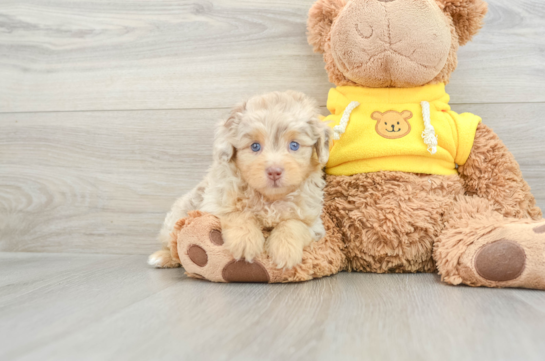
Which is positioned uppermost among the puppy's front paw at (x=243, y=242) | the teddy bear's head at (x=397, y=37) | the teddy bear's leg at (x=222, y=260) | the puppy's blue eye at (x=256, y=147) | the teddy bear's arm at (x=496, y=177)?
the teddy bear's head at (x=397, y=37)

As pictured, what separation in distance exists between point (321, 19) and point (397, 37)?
0.80 ft

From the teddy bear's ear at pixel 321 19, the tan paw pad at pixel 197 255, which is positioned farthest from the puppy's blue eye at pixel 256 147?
the teddy bear's ear at pixel 321 19

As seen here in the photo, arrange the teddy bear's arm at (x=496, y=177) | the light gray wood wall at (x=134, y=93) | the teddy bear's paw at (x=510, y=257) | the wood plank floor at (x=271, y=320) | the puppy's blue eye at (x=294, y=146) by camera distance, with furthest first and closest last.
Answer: the light gray wood wall at (x=134, y=93)
the teddy bear's arm at (x=496, y=177)
the puppy's blue eye at (x=294, y=146)
the teddy bear's paw at (x=510, y=257)
the wood plank floor at (x=271, y=320)

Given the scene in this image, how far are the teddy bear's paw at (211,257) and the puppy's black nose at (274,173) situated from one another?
7.7 inches

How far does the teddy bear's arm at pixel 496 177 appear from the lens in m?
1.15

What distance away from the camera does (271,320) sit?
801 millimetres

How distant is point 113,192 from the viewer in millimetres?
1619

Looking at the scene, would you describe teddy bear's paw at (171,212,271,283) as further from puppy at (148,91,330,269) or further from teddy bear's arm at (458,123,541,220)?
teddy bear's arm at (458,123,541,220)

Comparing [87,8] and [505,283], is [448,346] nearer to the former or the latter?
[505,283]

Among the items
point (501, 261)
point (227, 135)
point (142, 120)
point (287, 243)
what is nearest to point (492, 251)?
point (501, 261)

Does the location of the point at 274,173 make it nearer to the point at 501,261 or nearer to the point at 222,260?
the point at 222,260

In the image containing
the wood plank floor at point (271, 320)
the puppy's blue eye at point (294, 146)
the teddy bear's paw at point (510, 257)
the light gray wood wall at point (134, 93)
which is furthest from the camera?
the light gray wood wall at point (134, 93)

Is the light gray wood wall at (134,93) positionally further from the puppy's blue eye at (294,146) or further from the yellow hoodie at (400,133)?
the puppy's blue eye at (294,146)

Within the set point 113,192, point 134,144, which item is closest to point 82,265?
point 113,192
